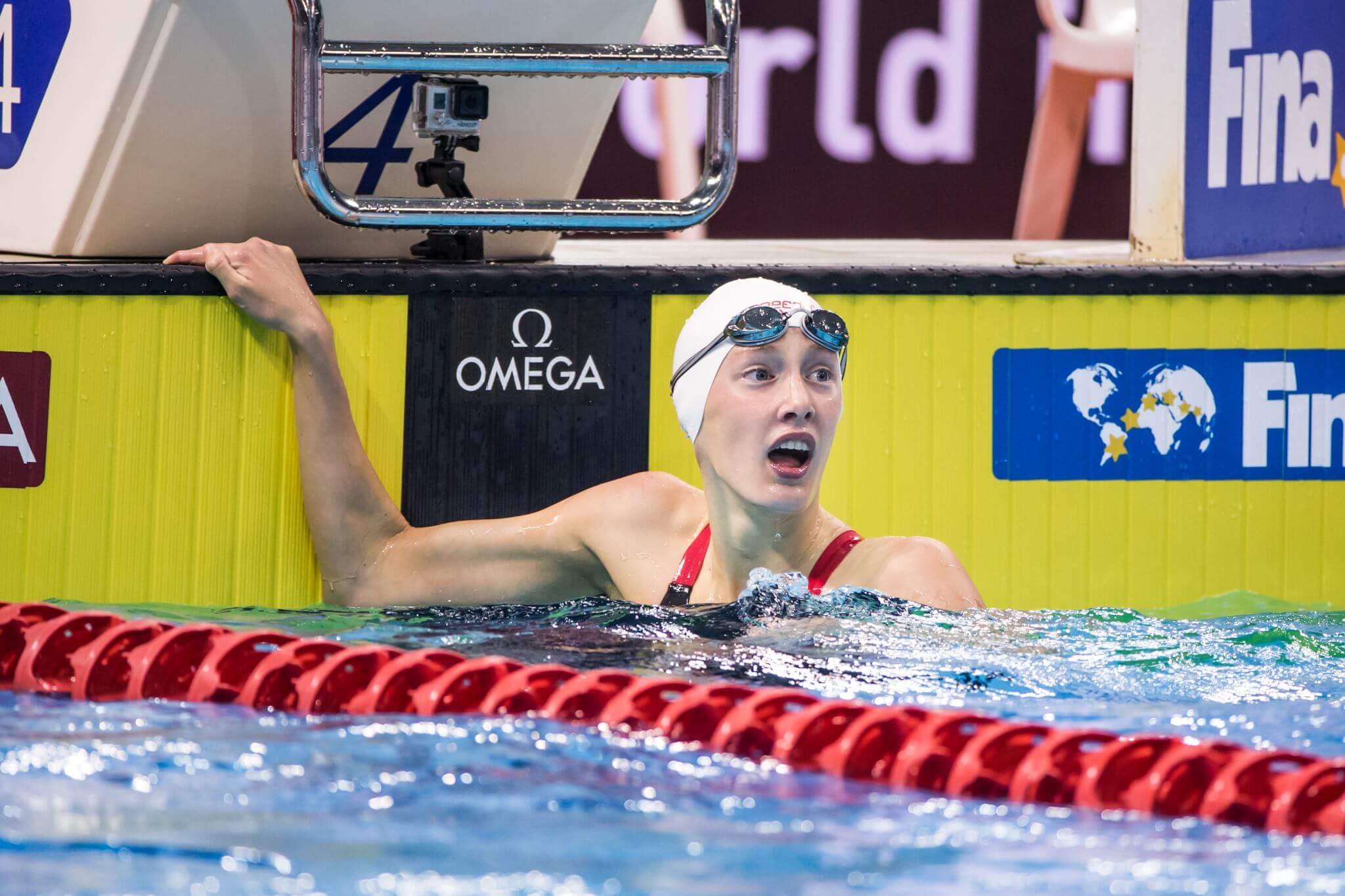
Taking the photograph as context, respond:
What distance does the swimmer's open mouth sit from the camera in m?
3.18

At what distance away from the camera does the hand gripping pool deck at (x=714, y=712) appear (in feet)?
7.39

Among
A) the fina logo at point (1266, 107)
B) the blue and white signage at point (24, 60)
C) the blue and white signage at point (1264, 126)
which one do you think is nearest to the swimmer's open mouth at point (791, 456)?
the blue and white signage at point (1264, 126)

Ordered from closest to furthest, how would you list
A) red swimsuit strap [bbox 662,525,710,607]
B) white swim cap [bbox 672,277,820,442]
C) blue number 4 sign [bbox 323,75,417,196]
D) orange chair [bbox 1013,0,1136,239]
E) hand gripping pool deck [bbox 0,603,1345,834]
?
1. hand gripping pool deck [bbox 0,603,1345,834]
2. white swim cap [bbox 672,277,820,442]
3. red swimsuit strap [bbox 662,525,710,607]
4. blue number 4 sign [bbox 323,75,417,196]
5. orange chair [bbox 1013,0,1136,239]

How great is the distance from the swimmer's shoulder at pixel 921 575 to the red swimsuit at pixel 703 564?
103mm

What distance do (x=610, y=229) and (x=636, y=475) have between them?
0.53m

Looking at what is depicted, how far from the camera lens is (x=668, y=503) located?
353cm

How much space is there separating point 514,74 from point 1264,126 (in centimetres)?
184

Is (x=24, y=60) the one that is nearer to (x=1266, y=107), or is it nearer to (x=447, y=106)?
(x=447, y=106)

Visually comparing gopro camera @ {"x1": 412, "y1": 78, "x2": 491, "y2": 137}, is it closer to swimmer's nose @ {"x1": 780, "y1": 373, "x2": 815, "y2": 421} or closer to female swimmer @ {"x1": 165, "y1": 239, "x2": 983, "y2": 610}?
female swimmer @ {"x1": 165, "y1": 239, "x2": 983, "y2": 610}

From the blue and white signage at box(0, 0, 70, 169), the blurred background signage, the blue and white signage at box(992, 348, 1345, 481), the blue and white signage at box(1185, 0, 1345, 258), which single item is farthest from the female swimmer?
the blurred background signage

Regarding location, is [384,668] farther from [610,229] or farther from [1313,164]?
[1313,164]

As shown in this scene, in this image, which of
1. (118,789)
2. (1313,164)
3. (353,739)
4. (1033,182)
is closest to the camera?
(118,789)

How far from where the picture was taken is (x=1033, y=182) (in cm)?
656

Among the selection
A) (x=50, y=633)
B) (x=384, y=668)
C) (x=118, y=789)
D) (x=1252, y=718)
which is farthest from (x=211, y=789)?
(x=1252, y=718)
